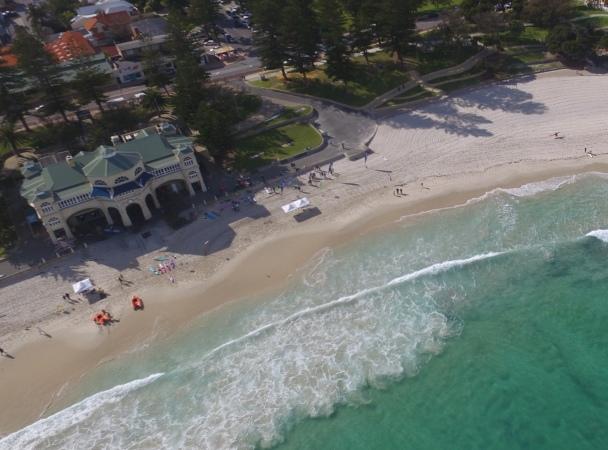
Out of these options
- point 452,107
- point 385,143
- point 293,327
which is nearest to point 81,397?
point 293,327

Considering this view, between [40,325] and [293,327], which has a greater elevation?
[40,325]

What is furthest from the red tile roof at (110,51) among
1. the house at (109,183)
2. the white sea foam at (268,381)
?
the white sea foam at (268,381)

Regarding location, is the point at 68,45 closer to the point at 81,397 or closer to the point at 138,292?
the point at 138,292

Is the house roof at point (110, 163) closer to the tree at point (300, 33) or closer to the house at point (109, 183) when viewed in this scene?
the house at point (109, 183)

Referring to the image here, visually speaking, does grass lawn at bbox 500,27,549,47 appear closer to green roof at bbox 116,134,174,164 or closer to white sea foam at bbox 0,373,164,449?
green roof at bbox 116,134,174,164

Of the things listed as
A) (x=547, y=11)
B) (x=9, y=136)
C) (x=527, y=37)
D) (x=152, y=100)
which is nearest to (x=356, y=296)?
(x=152, y=100)

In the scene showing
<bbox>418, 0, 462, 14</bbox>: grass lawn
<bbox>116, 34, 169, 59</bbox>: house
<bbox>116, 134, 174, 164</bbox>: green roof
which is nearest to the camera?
<bbox>116, 134, 174, 164</bbox>: green roof

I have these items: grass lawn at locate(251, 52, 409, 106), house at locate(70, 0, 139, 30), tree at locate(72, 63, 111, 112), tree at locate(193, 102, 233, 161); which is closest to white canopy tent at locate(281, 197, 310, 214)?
tree at locate(193, 102, 233, 161)
